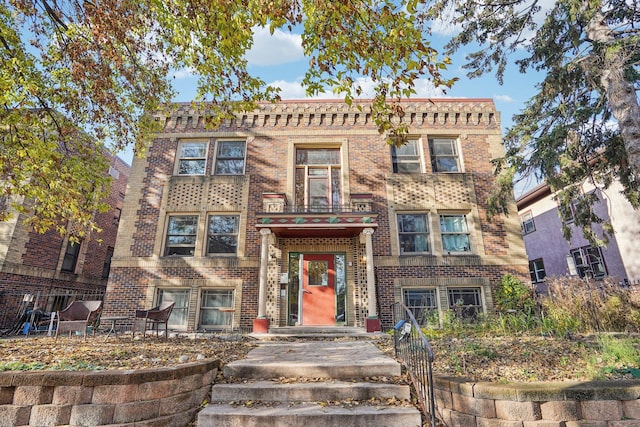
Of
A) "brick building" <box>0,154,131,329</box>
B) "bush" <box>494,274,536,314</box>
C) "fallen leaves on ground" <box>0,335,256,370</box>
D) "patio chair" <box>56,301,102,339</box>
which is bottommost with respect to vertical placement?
"fallen leaves on ground" <box>0,335,256,370</box>

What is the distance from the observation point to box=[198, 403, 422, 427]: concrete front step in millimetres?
3701

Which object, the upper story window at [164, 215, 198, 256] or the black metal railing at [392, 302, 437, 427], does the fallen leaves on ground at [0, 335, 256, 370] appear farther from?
the upper story window at [164, 215, 198, 256]

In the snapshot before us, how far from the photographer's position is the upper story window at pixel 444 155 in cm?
1299

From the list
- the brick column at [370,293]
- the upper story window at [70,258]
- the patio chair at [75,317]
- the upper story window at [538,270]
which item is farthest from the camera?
the upper story window at [538,270]

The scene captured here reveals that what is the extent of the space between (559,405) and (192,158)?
1323cm

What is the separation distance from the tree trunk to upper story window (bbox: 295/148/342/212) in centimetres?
860

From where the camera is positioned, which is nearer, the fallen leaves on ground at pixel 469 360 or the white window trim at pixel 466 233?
the fallen leaves on ground at pixel 469 360

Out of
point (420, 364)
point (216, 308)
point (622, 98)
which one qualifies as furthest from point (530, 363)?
point (216, 308)

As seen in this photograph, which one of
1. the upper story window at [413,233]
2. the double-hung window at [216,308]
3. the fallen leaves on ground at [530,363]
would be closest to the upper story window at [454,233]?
the upper story window at [413,233]

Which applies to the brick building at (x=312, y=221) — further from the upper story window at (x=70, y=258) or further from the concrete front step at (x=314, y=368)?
the upper story window at (x=70, y=258)

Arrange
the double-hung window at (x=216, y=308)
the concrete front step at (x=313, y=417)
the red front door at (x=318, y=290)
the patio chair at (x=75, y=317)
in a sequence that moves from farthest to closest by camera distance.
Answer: the double-hung window at (x=216, y=308)
the red front door at (x=318, y=290)
the patio chair at (x=75, y=317)
the concrete front step at (x=313, y=417)

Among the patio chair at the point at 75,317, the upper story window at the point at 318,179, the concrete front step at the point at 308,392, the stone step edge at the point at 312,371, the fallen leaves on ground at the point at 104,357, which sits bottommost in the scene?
the concrete front step at the point at 308,392

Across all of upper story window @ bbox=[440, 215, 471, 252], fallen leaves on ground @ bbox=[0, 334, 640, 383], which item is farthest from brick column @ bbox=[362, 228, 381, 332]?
upper story window @ bbox=[440, 215, 471, 252]

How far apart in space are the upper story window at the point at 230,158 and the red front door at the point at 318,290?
15.6 feet
